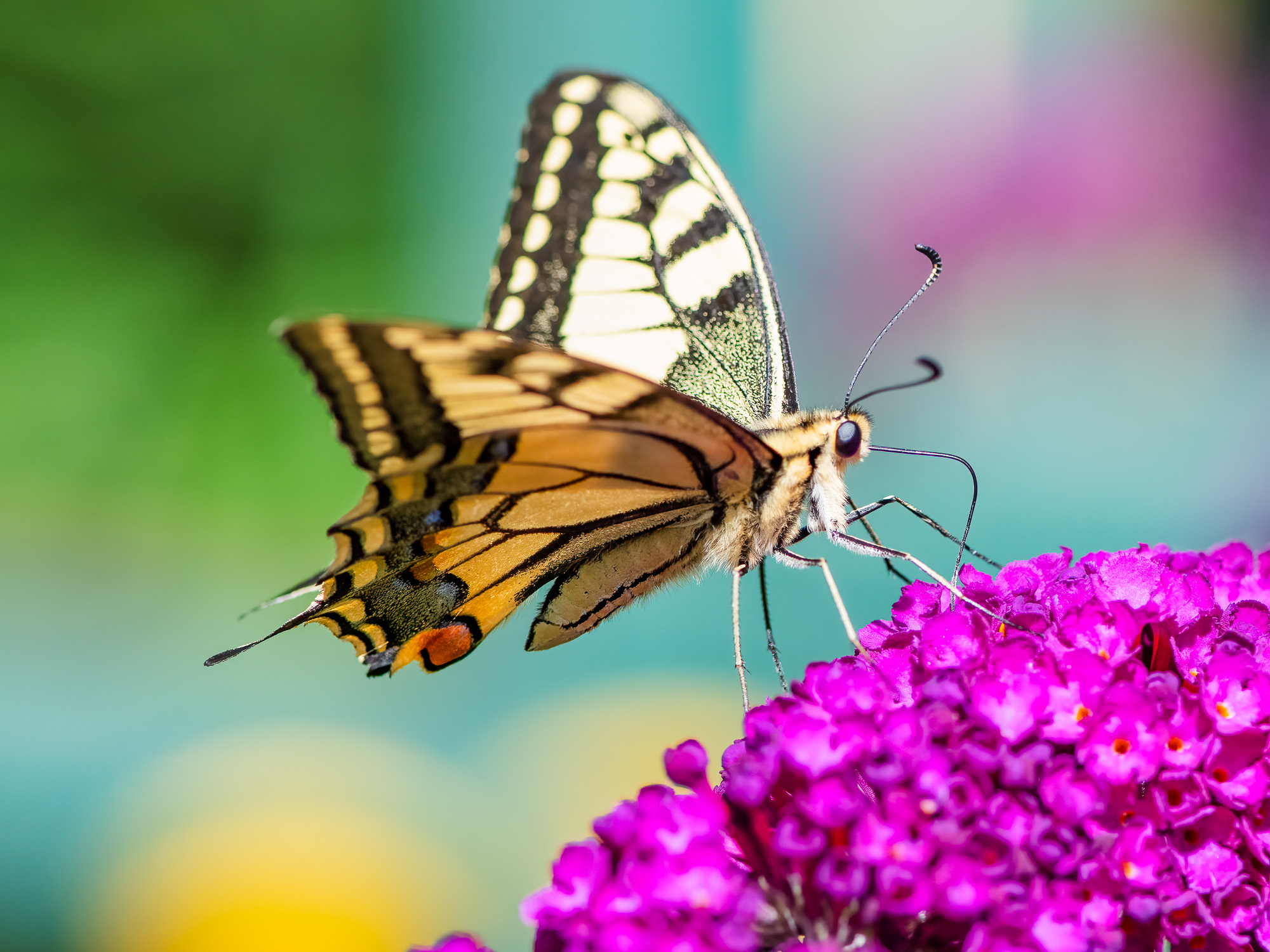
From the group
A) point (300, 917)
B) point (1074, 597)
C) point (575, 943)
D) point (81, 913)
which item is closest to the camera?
point (575, 943)

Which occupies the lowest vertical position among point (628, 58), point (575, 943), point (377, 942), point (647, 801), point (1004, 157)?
point (377, 942)

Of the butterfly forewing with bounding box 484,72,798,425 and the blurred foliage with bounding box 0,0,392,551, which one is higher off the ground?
the blurred foliage with bounding box 0,0,392,551

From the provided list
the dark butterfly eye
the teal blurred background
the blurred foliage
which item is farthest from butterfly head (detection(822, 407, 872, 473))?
the blurred foliage

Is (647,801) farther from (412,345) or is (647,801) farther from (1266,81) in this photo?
(1266,81)

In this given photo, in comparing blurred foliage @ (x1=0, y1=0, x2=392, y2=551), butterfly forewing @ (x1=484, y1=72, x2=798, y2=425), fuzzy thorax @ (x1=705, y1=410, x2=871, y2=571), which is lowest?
fuzzy thorax @ (x1=705, y1=410, x2=871, y2=571)

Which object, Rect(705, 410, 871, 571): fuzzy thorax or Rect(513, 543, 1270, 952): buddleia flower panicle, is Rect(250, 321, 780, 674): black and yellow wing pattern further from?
Rect(513, 543, 1270, 952): buddleia flower panicle

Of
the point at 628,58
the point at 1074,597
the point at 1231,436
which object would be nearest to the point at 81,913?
the point at 1074,597
